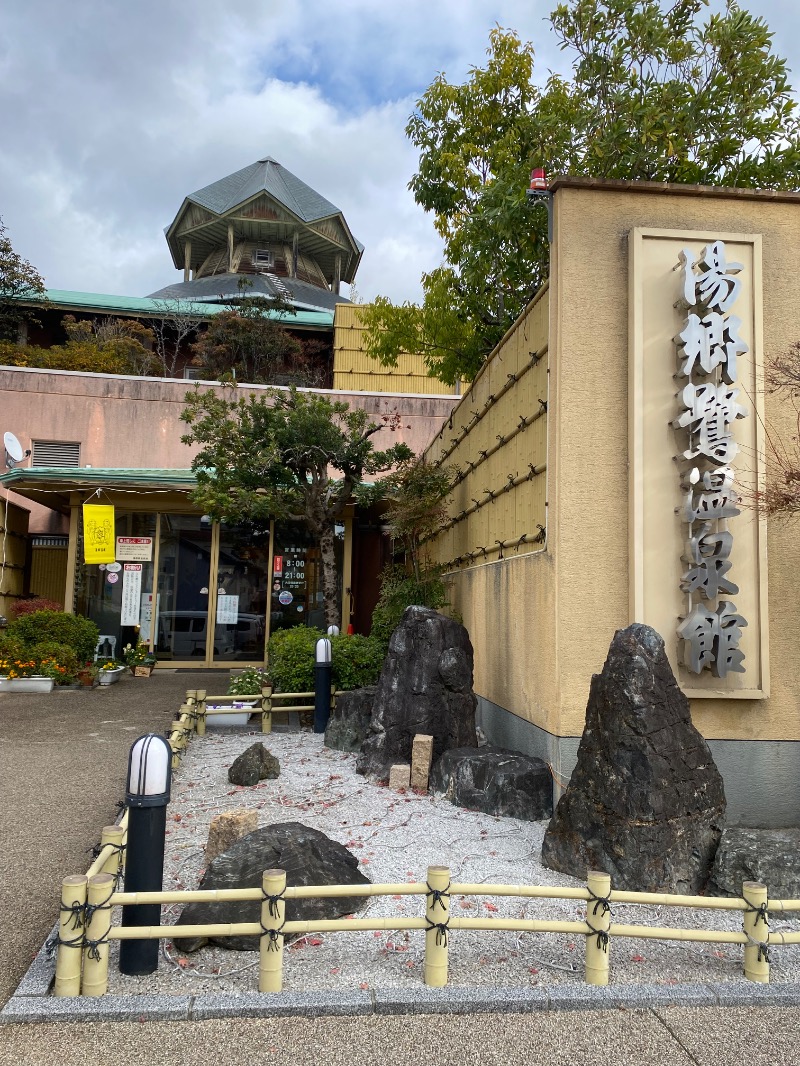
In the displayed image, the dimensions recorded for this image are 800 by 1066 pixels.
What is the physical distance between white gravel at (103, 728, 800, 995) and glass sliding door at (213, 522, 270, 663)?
8119 millimetres

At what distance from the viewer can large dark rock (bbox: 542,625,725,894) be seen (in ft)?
14.9

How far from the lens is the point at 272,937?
3375 mm

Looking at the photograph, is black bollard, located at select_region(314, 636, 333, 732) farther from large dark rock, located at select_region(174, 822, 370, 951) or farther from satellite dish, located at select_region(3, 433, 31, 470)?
satellite dish, located at select_region(3, 433, 31, 470)

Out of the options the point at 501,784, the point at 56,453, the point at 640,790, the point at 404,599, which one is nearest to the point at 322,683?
the point at 404,599

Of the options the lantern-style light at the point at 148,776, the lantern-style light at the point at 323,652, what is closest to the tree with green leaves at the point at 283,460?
the lantern-style light at the point at 323,652

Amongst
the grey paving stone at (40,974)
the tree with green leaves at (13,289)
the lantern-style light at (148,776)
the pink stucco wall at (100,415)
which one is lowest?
the grey paving stone at (40,974)

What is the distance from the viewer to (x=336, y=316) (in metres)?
23.3

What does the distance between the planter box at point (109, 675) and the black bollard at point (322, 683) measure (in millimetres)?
5022

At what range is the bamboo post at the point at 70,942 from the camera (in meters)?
3.29

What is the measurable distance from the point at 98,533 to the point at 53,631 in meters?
2.08

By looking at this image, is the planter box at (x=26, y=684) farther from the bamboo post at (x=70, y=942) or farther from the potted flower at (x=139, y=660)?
the bamboo post at (x=70, y=942)

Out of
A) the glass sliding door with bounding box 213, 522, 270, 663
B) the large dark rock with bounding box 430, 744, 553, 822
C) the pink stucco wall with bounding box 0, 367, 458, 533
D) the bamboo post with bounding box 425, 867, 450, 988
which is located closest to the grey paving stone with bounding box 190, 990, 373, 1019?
the bamboo post with bounding box 425, 867, 450, 988

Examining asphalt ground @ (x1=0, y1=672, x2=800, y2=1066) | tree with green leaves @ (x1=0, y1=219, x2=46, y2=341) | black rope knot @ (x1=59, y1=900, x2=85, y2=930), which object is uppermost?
tree with green leaves @ (x1=0, y1=219, x2=46, y2=341)

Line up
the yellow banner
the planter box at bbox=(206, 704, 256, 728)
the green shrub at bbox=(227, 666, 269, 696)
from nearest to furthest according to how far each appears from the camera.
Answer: the planter box at bbox=(206, 704, 256, 728) < the green shrub at bbox=(227, 666, 269, 696) < the yellow banner
